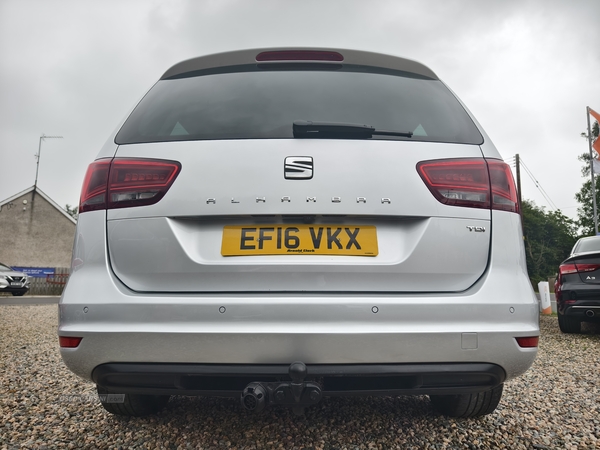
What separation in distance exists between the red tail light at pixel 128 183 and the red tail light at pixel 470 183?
3.22 feet

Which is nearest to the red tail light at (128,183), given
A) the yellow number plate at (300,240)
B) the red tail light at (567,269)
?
the yellow number plate at (300,240)

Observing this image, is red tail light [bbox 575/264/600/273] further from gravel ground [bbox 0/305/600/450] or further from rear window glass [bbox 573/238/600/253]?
gravel ground [bbox 0/305/600/450]

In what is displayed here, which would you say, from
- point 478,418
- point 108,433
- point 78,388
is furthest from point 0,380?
point 478,418

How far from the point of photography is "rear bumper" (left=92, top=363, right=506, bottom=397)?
1745mm

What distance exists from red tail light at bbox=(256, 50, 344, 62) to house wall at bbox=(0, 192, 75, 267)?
120 ft

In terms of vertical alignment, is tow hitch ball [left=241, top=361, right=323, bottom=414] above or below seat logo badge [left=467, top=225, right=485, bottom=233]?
below

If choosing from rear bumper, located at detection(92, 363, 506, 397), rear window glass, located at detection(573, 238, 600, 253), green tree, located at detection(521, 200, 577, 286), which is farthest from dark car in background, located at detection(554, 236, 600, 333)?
green tree, located at detection(521, 200, 577, 286)

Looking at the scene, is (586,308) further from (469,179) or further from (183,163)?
(183,163)

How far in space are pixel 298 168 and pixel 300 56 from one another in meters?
0.74

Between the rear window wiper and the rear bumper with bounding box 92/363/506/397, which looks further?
the rear window wiper

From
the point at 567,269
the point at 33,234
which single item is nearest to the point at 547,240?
the point at 33,234

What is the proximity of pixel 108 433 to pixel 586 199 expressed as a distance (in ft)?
199

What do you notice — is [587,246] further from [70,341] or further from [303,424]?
[70,341]

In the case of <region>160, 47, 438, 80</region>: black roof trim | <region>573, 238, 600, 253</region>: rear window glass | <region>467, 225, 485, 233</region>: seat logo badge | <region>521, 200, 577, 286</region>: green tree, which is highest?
<region>160, 47, 438, 80</region>: black roof trim
